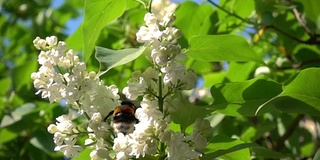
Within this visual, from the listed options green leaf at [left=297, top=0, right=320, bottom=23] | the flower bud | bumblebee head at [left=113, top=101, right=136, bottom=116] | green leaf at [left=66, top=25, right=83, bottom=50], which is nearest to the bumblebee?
bumblebee head at [left=113, top=101, right=136, bottom=116]

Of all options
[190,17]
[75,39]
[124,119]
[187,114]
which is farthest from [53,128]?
[190,17]

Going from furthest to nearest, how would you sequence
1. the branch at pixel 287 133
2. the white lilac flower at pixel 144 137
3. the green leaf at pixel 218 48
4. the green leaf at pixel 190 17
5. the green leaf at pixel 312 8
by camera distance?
the branch at pixel 287 133 → the green leaf at pixel 190 17 → the green leaf at pixel 312 8 → the green leaf at pixel 218 48 → the white lilac flower at pixel 144 137

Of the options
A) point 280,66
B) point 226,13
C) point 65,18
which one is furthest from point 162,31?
point 65,18

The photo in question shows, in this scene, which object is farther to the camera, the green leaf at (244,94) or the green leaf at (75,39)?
the green leaf at (75,39)

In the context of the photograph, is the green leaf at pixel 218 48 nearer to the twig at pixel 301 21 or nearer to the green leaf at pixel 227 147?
the green leaf at pixel 227 147

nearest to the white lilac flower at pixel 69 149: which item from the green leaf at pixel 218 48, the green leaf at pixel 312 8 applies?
the green leaf at pixel 218 48

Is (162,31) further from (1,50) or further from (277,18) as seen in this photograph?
(1,50)

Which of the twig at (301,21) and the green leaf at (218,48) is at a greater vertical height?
the green leaf at (218,48)

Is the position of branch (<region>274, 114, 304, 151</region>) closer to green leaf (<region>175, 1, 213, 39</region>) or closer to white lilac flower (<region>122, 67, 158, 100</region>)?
green leaf (<region>175, 1, 213, 39</region>)
